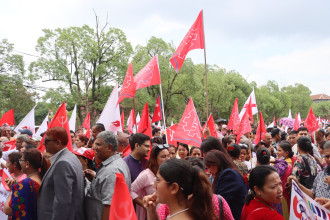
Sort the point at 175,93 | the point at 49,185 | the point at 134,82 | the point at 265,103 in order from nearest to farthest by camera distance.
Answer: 1. the point at 49,185
2. the point at 134,82
3. the point at 175,93
4. the point at 265,103

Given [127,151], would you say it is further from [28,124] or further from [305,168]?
[28,124]

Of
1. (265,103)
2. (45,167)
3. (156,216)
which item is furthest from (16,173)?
(265,103)

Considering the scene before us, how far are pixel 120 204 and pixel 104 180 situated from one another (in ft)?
3.51

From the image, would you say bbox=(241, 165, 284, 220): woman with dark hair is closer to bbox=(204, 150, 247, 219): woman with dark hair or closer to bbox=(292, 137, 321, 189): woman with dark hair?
bbox=(204, 150, 247, 219): woman with dark hair

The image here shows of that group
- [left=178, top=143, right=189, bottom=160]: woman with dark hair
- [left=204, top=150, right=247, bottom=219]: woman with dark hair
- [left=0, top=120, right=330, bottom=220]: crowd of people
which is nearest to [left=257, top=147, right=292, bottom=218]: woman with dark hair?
[left=0, top=120, right=330, bottom=220]: crowd of people

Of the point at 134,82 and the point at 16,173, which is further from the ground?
the point at 134,82

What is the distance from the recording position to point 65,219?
309cm

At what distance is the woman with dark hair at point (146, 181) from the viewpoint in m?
3.95

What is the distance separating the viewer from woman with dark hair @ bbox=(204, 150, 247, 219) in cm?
340

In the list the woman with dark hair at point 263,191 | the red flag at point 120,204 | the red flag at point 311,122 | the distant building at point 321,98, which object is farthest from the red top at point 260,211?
the distant building at point 321,98

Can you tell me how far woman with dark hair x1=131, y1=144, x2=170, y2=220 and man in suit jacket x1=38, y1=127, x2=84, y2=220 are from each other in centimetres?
77

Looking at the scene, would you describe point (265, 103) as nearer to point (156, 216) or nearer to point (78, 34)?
point (78, 34)

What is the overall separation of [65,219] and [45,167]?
3.02ft

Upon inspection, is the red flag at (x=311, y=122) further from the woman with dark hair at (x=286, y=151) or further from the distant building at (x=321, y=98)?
the distant building at (x=321, y=98)
